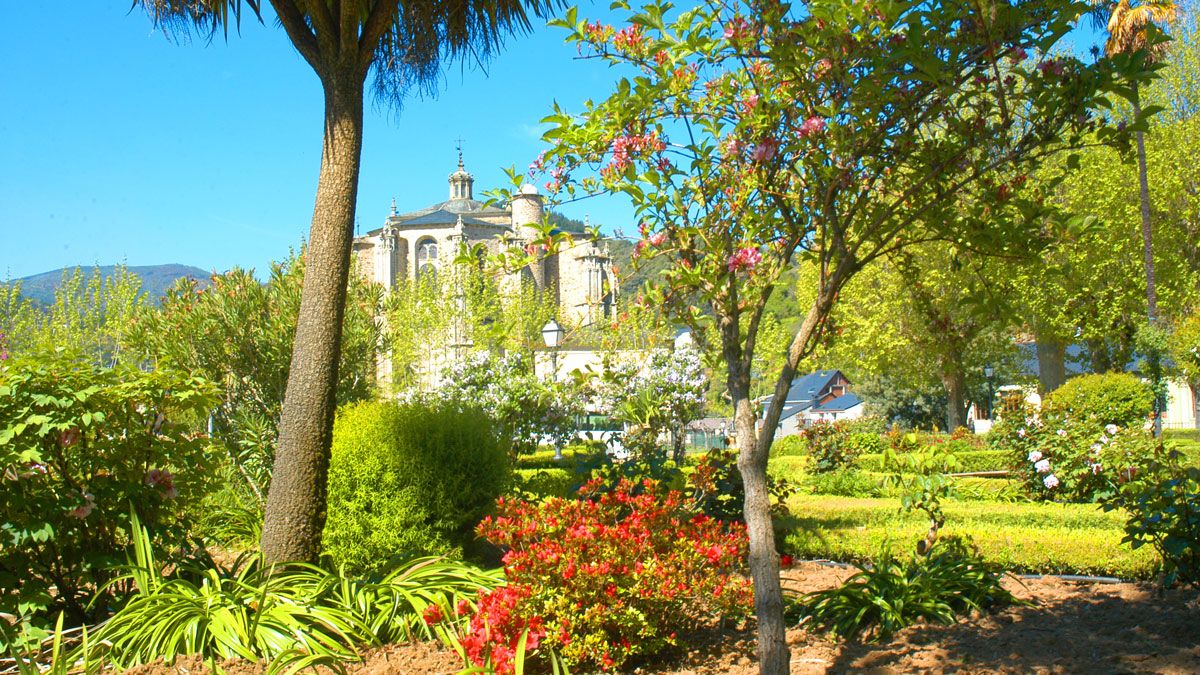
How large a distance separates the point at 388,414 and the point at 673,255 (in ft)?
11.3

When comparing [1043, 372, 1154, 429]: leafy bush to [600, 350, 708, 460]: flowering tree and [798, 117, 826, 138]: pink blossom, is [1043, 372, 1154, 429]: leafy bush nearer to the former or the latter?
[600, 350, 708, 460]: flowering tree

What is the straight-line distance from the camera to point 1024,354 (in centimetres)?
3028

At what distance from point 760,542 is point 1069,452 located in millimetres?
7552

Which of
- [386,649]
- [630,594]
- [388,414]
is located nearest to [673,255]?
[630,594]

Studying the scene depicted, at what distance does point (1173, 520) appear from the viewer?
14.6 ft

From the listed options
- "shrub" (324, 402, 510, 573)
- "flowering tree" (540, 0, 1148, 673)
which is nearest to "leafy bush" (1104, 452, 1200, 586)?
"flowering tree" (540, 0, 1148, 673)

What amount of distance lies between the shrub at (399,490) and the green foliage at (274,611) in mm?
565

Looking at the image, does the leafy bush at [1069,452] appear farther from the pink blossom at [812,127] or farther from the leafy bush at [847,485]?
the pink blossom at [812,127]

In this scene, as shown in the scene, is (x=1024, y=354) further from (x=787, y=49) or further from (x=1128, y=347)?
(x=787, y=49)

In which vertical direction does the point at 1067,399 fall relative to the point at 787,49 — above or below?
below

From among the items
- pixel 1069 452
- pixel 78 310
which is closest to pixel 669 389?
pixel 1069 452

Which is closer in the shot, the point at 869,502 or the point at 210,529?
the point at 210,529

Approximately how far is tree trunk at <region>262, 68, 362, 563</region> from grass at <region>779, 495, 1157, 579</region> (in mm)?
4076

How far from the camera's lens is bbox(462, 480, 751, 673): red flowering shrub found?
4.17 metres
